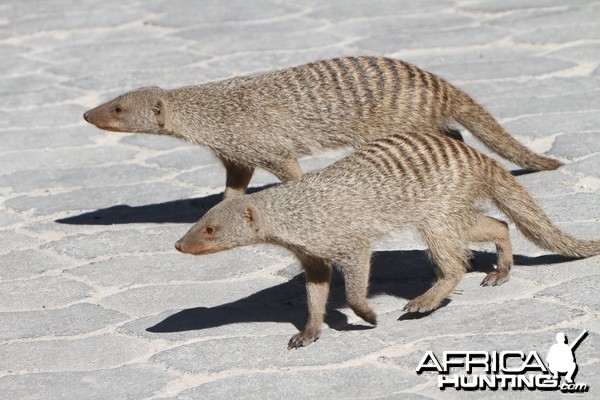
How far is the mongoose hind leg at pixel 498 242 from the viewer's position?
12.9 ft

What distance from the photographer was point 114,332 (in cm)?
379

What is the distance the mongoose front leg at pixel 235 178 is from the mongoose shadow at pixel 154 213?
0.14 m

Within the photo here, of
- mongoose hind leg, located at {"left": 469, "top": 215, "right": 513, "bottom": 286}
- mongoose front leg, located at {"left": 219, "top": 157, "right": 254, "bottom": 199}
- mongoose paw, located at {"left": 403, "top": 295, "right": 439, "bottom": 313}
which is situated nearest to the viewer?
mongoose paw, located at {"left": 403, "top": 295, "right": 439, "bottom": 313}

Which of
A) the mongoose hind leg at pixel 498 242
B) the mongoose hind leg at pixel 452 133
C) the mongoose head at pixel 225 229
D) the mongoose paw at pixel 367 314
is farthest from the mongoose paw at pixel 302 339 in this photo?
the mongoose hind leg at pixel 452 133

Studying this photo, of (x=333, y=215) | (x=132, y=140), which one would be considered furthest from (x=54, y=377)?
(x=132, y=140)

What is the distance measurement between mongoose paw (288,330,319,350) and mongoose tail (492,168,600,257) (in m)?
0.85

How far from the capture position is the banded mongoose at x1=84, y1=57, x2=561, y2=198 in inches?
185

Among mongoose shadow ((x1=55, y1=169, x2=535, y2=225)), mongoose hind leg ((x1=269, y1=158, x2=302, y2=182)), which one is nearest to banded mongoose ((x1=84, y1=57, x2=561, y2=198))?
mongoose hind leg ((x1=269, y1=158, x2=302, y2=182))

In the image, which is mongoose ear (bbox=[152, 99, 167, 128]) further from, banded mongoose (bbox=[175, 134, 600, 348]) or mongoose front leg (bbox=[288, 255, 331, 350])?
mongoose front leg (bbox=[288, 255, 331, 350])

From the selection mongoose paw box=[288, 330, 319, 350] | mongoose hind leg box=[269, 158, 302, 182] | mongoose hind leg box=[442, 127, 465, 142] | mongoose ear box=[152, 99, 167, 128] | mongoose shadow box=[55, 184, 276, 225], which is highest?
mongoose ear box=[152, 99, 167, 128]

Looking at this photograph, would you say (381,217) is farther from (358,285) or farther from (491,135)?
(491,135)

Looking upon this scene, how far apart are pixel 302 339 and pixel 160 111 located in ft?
5.36

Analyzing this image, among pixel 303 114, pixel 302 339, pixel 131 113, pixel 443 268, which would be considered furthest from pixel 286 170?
pixel 302 339

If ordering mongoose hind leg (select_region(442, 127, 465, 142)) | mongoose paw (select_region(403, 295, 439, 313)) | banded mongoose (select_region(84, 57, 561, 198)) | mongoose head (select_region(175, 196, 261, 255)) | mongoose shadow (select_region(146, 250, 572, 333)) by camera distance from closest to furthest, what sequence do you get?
mongoose head (select_region(175, 196, 261, 255)) < mongoose paw (select_region(403, 295, 439, 313)) < mongoose shadow (select_region(146, 250, 572, 333)) < banded mongoose (select_region(84, 57, 561, 198)) < mongoose hind leg (select_region(442, 127, 465, 142))
